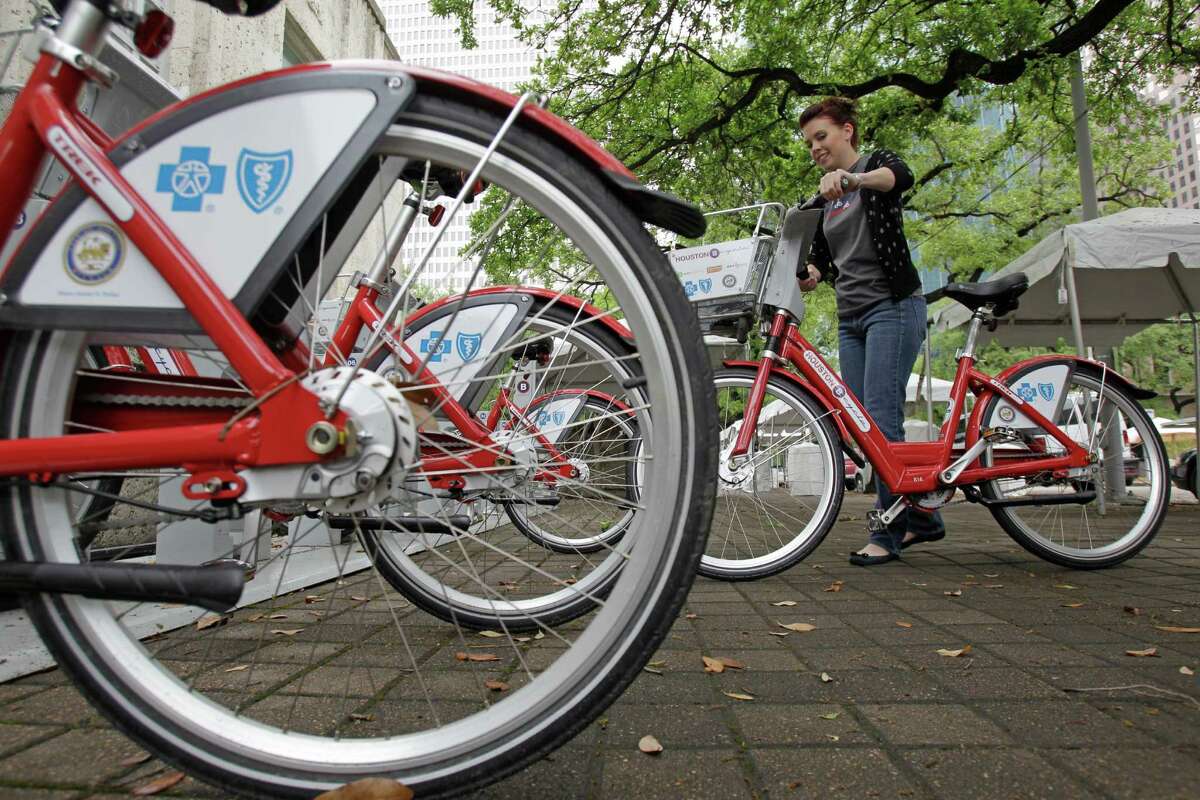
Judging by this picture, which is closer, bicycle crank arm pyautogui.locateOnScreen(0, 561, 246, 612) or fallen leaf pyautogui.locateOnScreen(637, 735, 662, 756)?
bicycle crank arm pyautogui.locateOnScreen(0, 561, 246, 612)

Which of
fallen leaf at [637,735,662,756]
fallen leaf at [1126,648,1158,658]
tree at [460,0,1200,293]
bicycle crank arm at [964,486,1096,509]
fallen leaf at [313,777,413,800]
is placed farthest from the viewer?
tree at [460,0,1200,293]

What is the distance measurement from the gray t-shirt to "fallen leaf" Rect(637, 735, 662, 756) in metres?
2.78

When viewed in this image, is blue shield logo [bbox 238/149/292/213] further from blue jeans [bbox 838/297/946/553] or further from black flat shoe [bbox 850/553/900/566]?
black flat shoe [bbox 850/553/900/566]

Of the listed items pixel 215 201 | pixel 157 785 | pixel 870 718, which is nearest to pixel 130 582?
pixel 157 785

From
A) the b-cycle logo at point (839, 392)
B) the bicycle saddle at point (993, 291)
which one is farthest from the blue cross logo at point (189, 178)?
the bicycle saddle at point (993, 291)

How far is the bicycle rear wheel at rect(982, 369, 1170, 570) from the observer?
3.37 meters

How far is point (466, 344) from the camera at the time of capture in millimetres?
2582

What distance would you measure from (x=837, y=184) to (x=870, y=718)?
2225 millimetres

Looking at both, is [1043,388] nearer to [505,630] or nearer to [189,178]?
[505,630]

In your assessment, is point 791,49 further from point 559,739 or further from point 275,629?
point 559,739

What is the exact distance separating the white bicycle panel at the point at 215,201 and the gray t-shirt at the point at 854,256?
9.99ft

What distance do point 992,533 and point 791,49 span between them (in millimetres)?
6256

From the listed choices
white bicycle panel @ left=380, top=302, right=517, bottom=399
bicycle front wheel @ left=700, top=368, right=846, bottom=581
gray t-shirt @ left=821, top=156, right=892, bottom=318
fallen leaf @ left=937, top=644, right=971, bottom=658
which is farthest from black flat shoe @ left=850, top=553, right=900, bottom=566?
white bicycle panel @ left=380, top=302, right=517, bottom=399

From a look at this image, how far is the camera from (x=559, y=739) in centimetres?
97
